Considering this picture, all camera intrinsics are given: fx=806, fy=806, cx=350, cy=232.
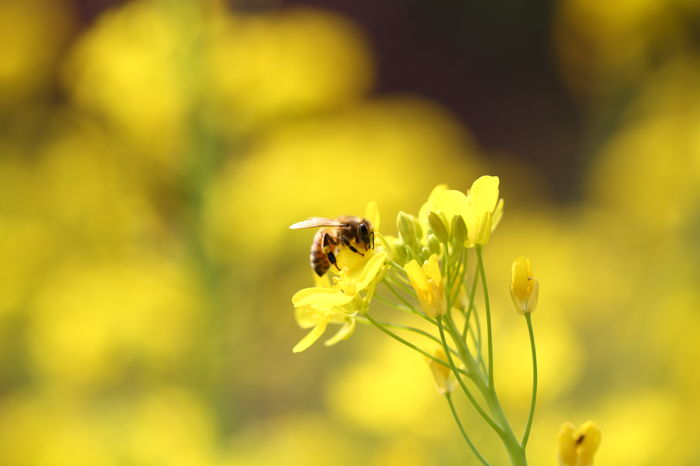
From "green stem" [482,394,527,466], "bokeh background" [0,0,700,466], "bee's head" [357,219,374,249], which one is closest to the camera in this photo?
"green stem" [482,394,527,466]

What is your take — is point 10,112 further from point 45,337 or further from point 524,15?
point 524,15

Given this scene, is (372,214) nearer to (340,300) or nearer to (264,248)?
(340,300)

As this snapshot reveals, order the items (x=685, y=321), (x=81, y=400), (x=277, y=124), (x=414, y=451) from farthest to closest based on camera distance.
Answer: (x=81, y=400) → (x=277, y=124) → (x=685, y=321) → (x=414, y=451)

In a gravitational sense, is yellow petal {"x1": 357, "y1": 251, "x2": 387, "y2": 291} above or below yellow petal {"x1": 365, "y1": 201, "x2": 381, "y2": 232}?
below

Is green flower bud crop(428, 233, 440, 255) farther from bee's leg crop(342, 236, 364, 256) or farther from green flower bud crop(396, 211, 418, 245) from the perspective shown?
bee's leg crop(342, 236, 364, 256)

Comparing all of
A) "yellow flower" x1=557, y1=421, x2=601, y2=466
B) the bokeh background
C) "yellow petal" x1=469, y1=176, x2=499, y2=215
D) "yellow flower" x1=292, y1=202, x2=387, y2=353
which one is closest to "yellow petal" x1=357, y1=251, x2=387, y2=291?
"yellow flower" x1=292, y1=202, x2=387, y2=353

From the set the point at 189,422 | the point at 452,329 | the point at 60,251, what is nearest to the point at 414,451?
the point at 189,422

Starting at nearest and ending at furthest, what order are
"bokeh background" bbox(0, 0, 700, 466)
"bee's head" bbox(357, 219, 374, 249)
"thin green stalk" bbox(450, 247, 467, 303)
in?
1. "thin green stalk" bbox(450, 247, 467, 303)
2. "bee's head" bbox(357, 219, 374, 249)
3. "bokeh background" bbox(0, 0, 700, 466)
